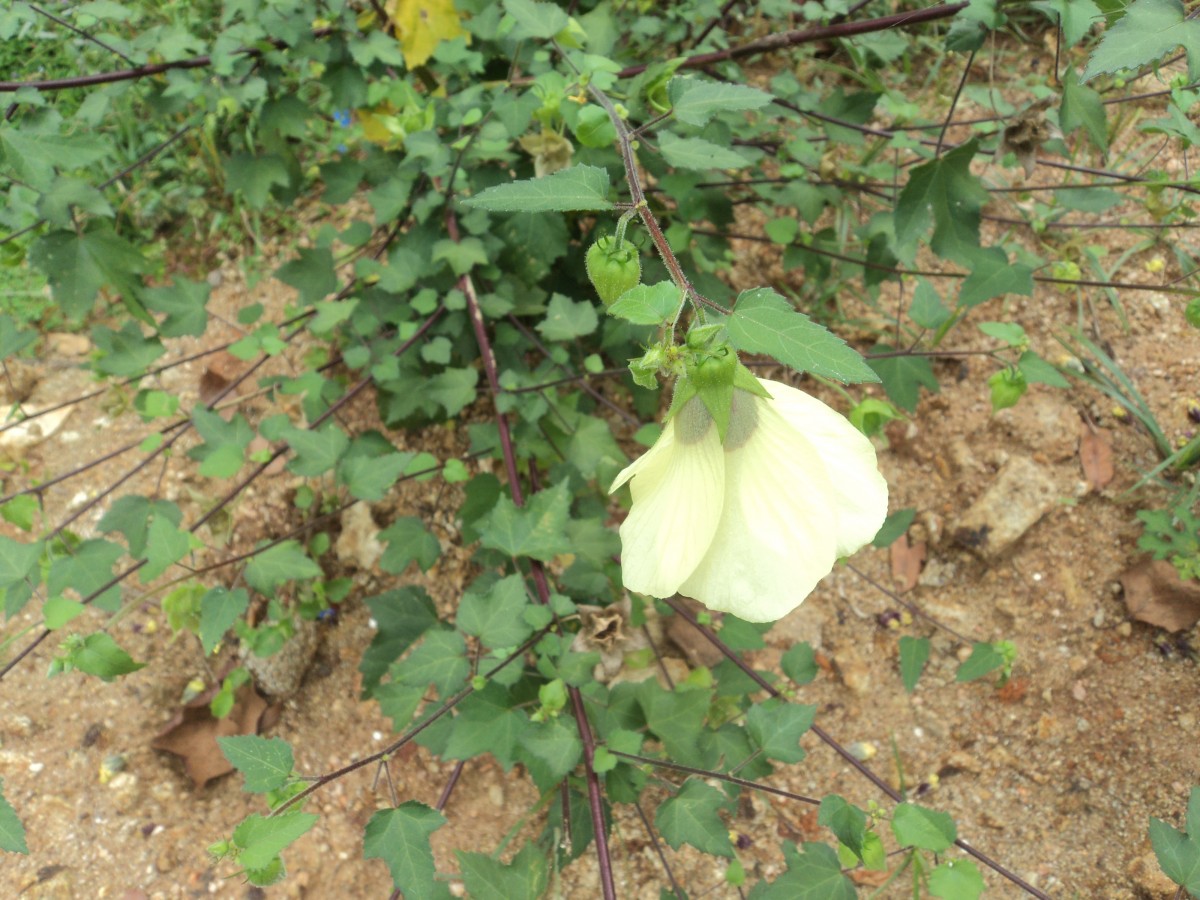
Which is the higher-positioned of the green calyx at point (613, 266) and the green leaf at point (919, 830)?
the green calyx at point (613, 266)

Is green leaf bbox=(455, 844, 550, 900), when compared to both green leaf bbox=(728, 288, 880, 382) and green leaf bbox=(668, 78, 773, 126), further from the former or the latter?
green leaf bbox=(668, 78, 773, 126)

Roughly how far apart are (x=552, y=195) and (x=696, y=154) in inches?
14.9

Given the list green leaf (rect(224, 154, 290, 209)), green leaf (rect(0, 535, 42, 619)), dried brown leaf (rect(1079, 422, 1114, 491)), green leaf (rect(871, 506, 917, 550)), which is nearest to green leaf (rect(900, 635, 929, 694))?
green leaf (rect(871, 506, 917, 550))

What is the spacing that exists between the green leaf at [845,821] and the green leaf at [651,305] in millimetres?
729

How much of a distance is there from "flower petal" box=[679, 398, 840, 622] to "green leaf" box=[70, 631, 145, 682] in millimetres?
906

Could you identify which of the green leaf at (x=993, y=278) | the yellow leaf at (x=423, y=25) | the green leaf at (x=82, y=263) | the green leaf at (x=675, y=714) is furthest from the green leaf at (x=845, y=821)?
the yellow leaf at (x=423, y=25)

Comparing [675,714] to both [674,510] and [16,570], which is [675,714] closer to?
[674,510]

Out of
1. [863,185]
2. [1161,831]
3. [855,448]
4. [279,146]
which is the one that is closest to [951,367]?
[863,185]

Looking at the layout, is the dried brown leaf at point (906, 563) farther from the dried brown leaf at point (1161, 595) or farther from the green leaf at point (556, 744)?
the green leaf at point (556, 744)

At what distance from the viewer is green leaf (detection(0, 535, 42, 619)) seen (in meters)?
1.22

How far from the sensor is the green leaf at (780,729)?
1163 mm

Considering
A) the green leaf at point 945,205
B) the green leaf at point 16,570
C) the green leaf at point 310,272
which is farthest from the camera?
the green leaf at point 310,272

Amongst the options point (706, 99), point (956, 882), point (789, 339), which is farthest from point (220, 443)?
point (956, 882)

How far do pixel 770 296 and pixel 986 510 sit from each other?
1.28 m
